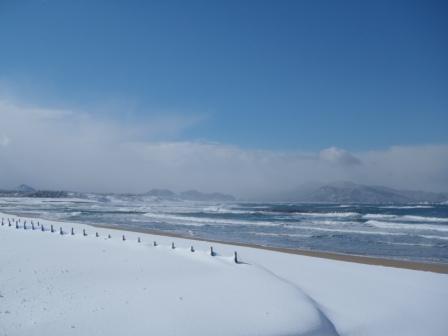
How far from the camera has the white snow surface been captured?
797 cm

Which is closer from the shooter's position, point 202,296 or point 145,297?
point 145,297

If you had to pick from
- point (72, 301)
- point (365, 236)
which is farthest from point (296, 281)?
point (365, 236)

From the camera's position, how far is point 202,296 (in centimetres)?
998

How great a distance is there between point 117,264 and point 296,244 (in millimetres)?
14070

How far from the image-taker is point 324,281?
13.0m

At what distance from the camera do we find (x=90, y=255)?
15.1 meters

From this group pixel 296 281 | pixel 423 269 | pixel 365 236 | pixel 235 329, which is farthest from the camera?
pixel 365 236

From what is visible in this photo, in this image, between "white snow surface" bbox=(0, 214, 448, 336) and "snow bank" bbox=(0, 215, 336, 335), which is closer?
"snow bank" bbox=(0, 215, 336, 335)

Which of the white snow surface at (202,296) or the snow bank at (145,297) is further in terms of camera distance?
the white snow surface at (202,296)

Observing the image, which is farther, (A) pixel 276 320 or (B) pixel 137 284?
(B) pixel 137 284

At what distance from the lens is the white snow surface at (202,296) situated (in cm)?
797

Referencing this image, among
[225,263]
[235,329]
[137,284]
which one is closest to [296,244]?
[225,263]

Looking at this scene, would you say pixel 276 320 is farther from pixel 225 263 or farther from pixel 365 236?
pixel 365 236

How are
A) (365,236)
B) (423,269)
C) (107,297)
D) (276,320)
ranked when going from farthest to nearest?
1. (365,236)
2. (423,269)
3. (107,297)
4. (276,320)
